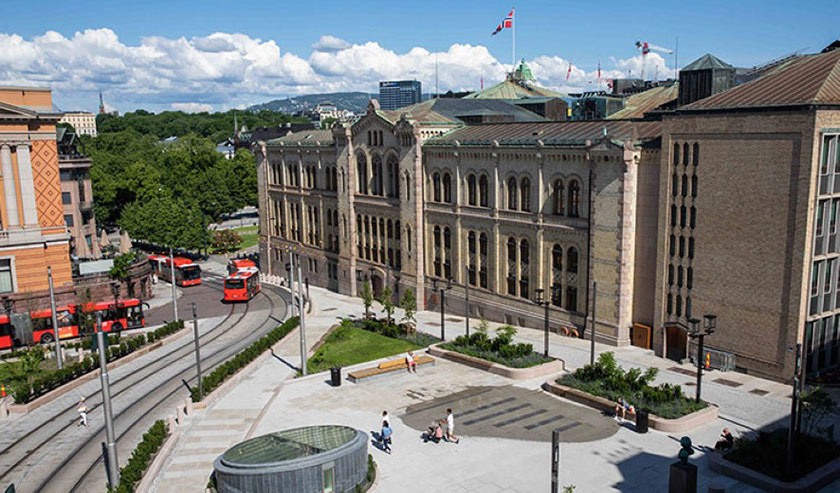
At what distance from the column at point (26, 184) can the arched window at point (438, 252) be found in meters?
33.3

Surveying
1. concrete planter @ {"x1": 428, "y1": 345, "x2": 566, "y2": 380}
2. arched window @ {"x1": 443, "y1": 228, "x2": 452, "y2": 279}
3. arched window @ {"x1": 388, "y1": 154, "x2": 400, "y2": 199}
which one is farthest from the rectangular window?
concrete planter @ {"x1": 428, "y1": 345, "x2": 566, "y2": 380}

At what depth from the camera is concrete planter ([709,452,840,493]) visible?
Answer: 2622cm

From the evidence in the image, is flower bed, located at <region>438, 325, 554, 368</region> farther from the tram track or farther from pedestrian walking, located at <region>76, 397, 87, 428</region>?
pedestrian walking, located at <region>76, 397, 87, 428</region>

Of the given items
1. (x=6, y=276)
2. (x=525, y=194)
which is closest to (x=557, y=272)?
(x=525, y=194)

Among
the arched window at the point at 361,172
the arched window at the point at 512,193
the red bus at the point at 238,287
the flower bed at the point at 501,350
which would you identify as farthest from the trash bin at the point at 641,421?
the red bus at the point at 238,287

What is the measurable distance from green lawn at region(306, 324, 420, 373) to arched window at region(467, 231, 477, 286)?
9.72m

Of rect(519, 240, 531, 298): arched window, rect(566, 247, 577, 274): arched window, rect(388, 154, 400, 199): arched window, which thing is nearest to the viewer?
rect(566, 247, 577, 274): arched window

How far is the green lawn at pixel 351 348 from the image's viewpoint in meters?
46.8

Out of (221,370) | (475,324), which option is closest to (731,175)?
(475,324)

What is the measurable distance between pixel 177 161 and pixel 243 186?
40.6 ft

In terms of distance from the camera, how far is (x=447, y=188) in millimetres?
60625

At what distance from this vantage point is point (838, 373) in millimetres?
39219

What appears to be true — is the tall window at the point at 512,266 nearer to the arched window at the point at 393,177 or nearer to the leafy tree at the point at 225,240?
the arched window at the point at 393,177

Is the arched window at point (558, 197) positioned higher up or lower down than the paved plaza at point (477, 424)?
higher up
